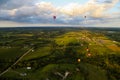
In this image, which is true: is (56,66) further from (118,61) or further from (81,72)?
(118,61)

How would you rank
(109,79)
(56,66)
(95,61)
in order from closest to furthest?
(109,79) < (56,66) < (95,61)

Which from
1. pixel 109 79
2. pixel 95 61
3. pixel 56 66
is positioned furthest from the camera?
pixel 95 61

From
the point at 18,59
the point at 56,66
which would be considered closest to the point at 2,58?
the point at 18,59

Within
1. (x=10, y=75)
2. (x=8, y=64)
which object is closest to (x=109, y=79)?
(x=10, y=75)

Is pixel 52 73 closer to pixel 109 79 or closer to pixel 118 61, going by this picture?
pixel 109 79

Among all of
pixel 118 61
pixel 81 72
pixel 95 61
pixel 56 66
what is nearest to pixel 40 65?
pixel 56 66

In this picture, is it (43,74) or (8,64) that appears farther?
(8,64)

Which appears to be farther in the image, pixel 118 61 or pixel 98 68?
pixel 118 61
